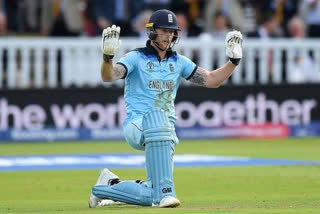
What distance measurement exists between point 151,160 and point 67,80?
33.4 ft

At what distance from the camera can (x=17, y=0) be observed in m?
19.8

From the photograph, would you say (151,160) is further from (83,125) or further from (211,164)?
(83,125)

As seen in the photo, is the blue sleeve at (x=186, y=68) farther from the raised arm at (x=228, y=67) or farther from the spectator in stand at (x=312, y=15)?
the spectator in stand at (x=312, y=15)

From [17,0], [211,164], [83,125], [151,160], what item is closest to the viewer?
[151,160]

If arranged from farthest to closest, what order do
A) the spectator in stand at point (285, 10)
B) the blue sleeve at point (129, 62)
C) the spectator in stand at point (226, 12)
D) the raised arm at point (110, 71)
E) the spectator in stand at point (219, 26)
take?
the spectator in stand at point (285, 10) < the spectator in stand at point (226, 12) < the spectator in stand at point (219, 26) < the blue sleeve at point (129, 62) < the raised arm at point (110, 71)

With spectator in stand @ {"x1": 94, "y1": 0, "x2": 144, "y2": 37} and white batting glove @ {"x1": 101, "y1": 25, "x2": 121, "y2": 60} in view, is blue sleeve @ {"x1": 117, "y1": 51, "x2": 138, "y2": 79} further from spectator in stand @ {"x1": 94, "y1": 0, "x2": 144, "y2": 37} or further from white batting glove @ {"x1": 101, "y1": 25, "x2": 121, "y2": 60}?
spectator in stand @ {"x1": 94, "y1": 0, "x2": 144, "y2": 37}

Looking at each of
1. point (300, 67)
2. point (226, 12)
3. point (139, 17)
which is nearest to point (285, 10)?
point (226, 12)

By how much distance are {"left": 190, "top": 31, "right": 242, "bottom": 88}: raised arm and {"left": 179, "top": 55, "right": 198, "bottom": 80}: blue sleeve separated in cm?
5

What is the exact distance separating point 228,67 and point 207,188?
193 centimetres

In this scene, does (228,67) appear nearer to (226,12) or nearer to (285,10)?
(226,12)

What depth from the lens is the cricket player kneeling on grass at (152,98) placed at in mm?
8648

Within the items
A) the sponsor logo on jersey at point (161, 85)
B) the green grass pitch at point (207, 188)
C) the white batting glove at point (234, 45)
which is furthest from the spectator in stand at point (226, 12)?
the sponsor logo on jersey at point (161, 85)

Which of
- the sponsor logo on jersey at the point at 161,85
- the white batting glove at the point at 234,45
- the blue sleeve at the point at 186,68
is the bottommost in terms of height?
the sponsor logo on jersey at the point at 161,85

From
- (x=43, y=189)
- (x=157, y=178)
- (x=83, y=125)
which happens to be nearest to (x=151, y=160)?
(x=157, y=178)
